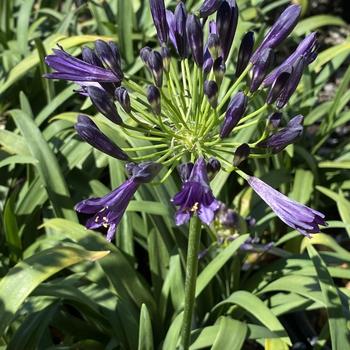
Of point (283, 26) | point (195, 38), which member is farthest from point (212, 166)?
point (283, 26)

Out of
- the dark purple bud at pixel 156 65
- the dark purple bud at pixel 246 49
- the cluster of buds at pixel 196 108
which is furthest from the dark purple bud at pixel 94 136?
the dark purple bud at pixel 246 49

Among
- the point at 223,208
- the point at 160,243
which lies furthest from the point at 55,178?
the point at 223,208

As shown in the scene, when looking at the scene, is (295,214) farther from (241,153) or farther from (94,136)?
(94,136)

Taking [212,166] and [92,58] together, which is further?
[92,58]

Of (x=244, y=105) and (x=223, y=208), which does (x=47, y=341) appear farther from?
(x=244, y=105)

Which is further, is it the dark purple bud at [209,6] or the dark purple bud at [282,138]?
the dark purple bud at [209,6]

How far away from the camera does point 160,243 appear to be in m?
2.97

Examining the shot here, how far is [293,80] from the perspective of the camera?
1784 mm

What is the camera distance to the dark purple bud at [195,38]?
1854 mm

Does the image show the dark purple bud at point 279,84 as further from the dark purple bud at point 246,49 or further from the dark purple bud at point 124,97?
the dark purple bud at point 124,97

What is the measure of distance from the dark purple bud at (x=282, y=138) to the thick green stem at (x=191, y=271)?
29 centimetres

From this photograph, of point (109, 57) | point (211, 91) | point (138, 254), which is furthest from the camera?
point (138, 254)

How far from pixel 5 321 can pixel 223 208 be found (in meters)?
1.18

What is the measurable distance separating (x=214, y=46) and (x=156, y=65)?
18cm
